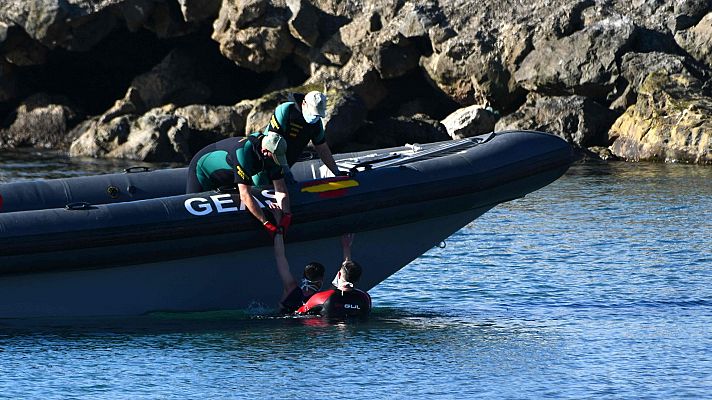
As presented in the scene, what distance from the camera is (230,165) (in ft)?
28.9

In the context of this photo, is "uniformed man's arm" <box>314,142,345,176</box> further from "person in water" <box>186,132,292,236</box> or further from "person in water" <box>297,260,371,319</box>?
"person in water" <box>297,260,371,319</box>

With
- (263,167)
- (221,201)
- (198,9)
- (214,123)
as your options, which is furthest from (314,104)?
(198,9)

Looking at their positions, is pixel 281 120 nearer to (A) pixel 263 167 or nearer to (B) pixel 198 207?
(A) pixel 263 167

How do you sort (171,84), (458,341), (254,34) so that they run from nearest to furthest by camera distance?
(458,341), (254,34), (171,84)

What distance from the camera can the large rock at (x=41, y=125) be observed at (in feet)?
72.7

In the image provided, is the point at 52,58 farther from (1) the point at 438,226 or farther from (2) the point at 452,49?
(1) the point at 438,226

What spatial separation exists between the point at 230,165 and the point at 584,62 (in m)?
10.9

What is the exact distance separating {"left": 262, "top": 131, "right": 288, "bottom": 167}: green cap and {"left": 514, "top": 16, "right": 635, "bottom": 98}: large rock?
10945 mm

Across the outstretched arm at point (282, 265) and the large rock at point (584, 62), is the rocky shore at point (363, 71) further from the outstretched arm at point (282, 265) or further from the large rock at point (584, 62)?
the outstretched arm at point (282, 265)

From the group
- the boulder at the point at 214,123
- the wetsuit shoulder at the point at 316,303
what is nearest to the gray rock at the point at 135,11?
the boulder at the point at 214,123

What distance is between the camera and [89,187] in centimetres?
928

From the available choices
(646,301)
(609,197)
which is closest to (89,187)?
(646,301)

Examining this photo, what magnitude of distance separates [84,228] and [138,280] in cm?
63

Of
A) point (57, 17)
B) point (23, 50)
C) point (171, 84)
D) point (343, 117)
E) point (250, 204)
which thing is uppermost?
point (57, 17)
